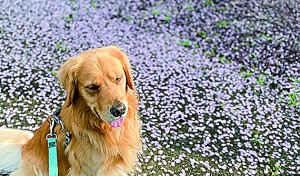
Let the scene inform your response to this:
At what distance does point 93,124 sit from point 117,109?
0.41 meters

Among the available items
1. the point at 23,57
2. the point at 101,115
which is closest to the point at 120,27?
the point at 23,57

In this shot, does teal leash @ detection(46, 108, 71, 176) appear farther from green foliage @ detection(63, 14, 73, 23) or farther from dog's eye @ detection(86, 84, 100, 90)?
green foliage @ detection(63, 14, 73, 23)

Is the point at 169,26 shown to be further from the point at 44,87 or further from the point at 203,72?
the point at 44,87

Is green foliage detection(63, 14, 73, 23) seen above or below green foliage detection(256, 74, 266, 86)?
above

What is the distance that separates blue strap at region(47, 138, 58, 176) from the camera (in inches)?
123

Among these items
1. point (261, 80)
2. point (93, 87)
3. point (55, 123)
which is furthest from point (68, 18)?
point (93, 87)

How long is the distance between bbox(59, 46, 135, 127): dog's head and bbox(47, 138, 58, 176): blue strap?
352 millimetres

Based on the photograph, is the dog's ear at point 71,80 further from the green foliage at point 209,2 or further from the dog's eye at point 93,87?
the green foliage at point 209,2

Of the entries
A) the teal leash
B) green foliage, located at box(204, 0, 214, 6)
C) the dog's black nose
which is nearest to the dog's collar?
the teal leash

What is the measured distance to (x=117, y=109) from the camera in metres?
2.79

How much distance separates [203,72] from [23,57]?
2.56 m

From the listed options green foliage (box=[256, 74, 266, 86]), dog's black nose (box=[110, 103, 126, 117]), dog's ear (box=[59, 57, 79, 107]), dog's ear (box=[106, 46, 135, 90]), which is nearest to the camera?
dog's black nose (box=[110, 103, 126, 117])

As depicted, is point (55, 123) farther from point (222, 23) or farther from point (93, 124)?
point (222, 23)

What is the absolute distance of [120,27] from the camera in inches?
260
